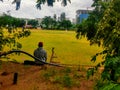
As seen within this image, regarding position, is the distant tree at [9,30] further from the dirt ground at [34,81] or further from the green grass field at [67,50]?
the green grass field at [67,50]

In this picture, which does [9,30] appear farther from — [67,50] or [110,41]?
[67,50]

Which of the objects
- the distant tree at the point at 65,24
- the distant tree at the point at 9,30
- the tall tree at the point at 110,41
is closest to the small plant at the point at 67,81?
the distant tree at the point at 9,30

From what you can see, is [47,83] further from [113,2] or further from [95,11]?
[95,11]

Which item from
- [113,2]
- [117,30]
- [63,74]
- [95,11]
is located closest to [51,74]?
[63,74]

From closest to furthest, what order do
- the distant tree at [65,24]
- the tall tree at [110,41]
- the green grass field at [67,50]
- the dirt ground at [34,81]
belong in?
the tall tree at [110,41]
the dirt ground at [34,81]
the green grass field at [67,50]
the distant tree at [65,24]

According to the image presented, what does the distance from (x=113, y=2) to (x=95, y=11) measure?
2986 centimetres

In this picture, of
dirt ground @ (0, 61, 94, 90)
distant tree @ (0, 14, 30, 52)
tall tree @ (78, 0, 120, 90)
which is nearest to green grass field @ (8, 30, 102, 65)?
dirt ground @ (0, 61, 94, 90)

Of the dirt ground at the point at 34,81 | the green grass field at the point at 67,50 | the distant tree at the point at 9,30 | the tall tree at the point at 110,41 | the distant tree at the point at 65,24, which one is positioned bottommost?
the distant tree at the point at 65,24

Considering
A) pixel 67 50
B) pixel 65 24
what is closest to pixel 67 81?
pixel 67 50

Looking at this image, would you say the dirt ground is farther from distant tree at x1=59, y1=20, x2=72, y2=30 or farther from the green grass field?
distant tree at x1=59, y1=20, x2=72, y2=30

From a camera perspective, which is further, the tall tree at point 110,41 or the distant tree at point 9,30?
the distant tree at point 9,30

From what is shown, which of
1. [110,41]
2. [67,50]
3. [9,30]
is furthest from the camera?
[67,50]

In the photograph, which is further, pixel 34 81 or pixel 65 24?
pixel 65 24

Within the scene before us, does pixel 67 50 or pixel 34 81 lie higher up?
pixel 34 81
